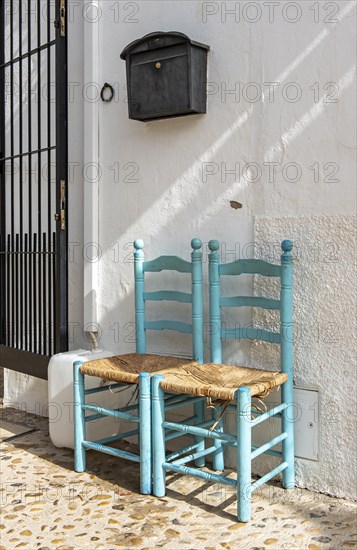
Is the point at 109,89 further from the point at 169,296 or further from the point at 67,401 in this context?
the point at 67,401

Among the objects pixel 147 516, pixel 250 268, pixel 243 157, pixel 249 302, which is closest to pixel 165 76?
pixel 243 157

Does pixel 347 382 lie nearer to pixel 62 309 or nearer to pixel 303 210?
pixel 303 210

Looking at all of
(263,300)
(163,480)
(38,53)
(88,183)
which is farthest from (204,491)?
(38,53)

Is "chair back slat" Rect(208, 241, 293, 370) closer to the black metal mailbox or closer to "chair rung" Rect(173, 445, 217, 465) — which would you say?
"chair rung" Rect(173, 445, 217, 465)

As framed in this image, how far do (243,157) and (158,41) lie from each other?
2.19 ft

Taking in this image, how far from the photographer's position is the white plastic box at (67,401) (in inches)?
124

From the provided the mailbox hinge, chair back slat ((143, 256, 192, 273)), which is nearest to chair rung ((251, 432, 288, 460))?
chair back slat ((143, 256, 192, 273))

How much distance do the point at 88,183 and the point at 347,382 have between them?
5.70 feet

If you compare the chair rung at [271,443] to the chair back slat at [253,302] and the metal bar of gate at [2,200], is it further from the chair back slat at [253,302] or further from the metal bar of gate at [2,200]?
the metal bar of gate at [2,200]

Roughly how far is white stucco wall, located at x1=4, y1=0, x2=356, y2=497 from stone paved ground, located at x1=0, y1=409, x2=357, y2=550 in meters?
0.24

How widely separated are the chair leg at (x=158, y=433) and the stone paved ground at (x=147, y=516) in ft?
0.26

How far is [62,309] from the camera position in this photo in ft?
11.5

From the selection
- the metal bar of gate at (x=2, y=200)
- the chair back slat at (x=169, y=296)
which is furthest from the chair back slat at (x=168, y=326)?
the metal bar of gate at (x=2, y=200)

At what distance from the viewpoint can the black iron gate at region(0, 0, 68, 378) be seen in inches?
138
